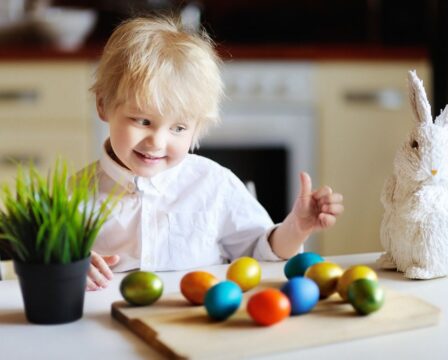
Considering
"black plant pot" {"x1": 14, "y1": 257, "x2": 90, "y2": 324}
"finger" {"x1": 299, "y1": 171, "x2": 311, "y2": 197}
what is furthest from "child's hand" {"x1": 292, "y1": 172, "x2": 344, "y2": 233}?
"black plant pot" {"x1": 14, "y1": 257, "x2": 90, "y2": 324}

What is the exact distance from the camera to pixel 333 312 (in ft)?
3.12

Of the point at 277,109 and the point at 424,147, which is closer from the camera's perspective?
the point at 424,147

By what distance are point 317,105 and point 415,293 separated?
194cm

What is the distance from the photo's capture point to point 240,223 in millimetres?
1486

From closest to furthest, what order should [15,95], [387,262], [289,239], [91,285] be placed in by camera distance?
1. [91,285]
2. [387,262]
3. [289,239]
4. [15,95]

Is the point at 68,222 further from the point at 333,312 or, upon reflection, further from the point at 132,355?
the point at 333,312

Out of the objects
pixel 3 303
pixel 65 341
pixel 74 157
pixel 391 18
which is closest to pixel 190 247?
pixel 3 303

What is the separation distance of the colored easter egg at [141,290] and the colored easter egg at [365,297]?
0.23m

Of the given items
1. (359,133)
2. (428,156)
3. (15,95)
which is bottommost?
(359,133)

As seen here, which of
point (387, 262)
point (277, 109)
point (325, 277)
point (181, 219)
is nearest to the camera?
point (325, 277)

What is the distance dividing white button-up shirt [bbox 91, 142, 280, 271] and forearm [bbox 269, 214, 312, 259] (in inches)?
0.8

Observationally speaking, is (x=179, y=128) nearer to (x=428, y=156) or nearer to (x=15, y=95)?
(x=428, y=156)

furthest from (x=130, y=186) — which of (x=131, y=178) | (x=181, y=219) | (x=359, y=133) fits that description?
(x=359, y=133)

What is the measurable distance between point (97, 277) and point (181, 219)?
37 cm
